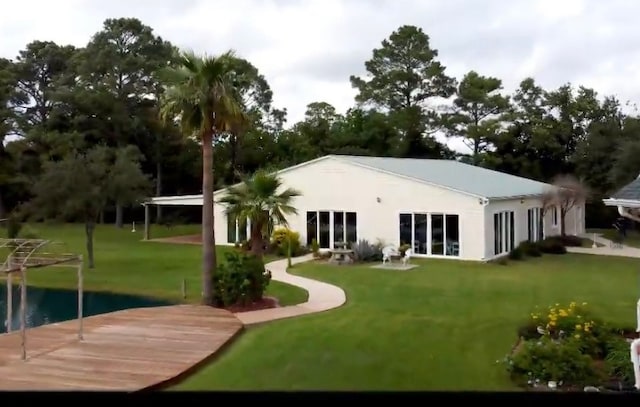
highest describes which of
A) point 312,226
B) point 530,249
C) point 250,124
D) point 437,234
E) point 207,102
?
point 207,102

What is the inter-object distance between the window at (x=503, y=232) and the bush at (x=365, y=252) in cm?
155

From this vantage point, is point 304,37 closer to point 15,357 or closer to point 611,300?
point 15,357

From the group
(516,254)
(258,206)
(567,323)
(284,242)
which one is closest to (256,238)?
(258,206)

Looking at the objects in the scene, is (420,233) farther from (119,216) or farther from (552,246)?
(119,216)

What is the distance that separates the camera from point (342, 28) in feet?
9.05

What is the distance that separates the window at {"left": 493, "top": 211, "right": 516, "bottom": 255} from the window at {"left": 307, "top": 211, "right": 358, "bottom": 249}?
194 centimetres

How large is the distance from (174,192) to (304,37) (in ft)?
9.41

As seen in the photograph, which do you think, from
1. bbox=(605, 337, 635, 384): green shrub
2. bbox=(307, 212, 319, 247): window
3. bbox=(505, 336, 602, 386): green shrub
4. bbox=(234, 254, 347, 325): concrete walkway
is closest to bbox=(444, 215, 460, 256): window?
bbox=(307, 212, 319, 247): window

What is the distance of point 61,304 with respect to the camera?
567cm

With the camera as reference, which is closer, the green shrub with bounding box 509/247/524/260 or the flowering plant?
the flowering plant

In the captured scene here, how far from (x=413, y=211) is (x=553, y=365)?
586 cm

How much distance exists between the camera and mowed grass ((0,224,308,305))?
19.4 feet

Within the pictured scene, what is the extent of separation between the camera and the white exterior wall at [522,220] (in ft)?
26.6

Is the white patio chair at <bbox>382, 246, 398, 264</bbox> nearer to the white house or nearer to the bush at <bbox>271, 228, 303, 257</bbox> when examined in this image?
the white house
